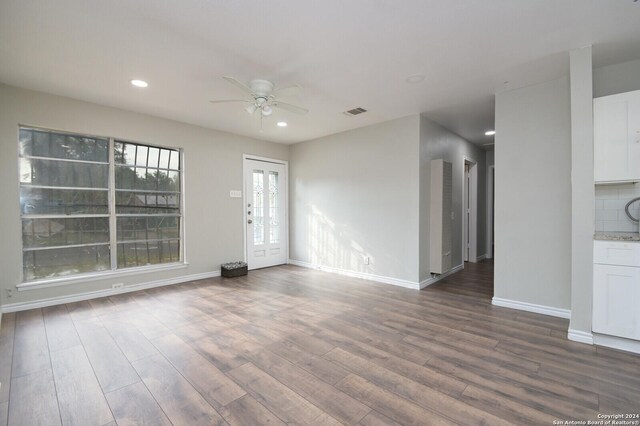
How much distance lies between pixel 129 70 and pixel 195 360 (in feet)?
9.70

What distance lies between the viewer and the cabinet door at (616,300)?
244 centimetres

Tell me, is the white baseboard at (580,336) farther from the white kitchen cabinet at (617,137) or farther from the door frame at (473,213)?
the door frame at (473,213)

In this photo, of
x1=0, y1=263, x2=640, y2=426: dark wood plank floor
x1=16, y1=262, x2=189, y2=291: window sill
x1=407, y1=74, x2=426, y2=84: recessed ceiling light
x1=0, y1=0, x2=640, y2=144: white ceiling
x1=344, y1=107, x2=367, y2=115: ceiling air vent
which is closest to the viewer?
x1=0, y1=263, x2=640, y2=426: dark wood plank floor

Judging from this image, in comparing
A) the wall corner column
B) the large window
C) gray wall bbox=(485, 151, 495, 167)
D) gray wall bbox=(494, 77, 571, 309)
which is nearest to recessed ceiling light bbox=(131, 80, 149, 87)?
the large window

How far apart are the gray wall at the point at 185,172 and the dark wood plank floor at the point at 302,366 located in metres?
0.87

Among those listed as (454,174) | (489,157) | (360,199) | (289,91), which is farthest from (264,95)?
(489,157)

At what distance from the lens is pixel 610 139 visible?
2604mm

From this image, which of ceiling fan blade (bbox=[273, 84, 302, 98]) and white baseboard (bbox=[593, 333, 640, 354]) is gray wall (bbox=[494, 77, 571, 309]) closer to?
white baseboard (bbox=[593, 333, 640, 354])

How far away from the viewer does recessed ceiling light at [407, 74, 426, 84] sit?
10.3 feet

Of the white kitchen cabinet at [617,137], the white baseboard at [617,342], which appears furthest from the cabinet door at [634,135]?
the white baseboard at [617,342]

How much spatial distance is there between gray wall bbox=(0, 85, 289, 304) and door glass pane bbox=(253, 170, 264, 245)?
35 centimetres

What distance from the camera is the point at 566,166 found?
3.14 meters

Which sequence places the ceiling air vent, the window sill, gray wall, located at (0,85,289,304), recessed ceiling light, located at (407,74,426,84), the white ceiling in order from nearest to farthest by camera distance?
the white ceiling < recessed ceiling light, located at (407,74,426,84) < gray wall, located at (0,85,289,304) < the window sill < the ceiling air vent

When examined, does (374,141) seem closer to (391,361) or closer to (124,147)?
(391,361)
